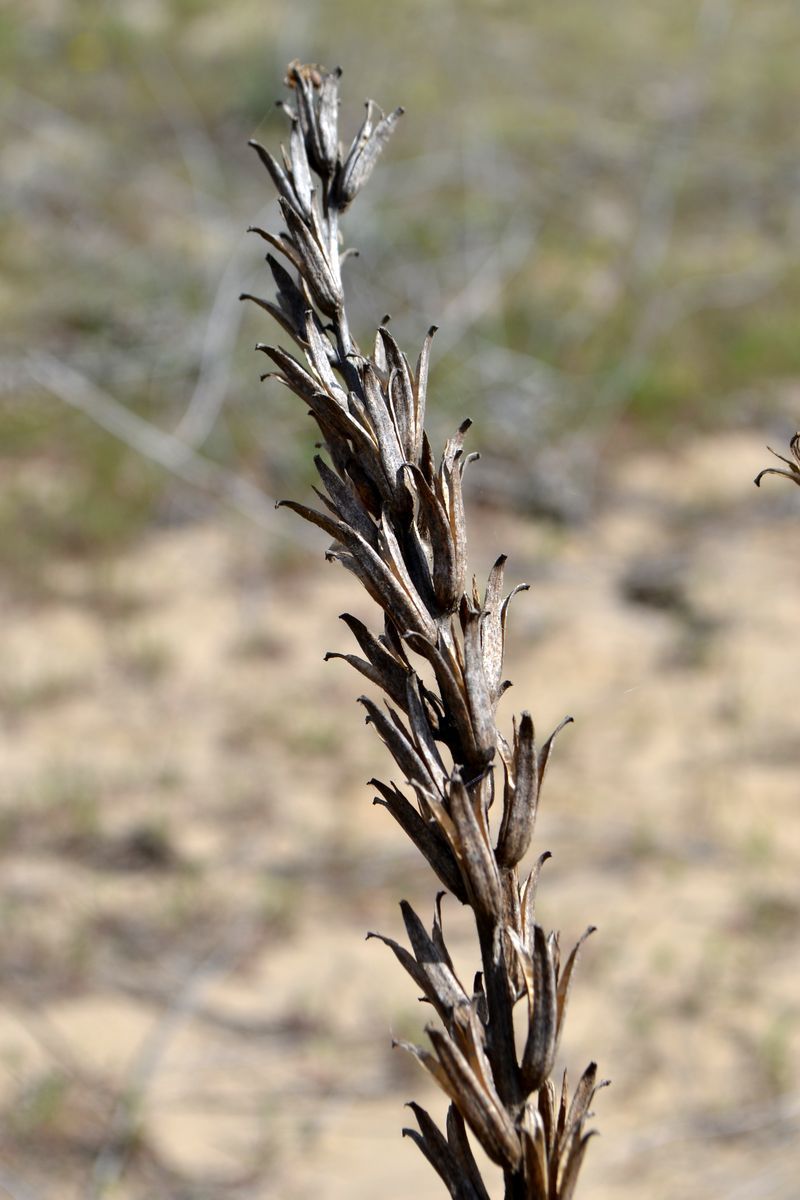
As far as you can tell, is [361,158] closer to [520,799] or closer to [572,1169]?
[520,799]

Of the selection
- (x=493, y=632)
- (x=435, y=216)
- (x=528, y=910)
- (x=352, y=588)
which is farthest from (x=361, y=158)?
(x=435, y=216)

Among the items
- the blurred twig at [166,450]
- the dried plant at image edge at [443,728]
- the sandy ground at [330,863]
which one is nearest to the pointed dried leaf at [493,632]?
the dried plant at image edge at [443,728]

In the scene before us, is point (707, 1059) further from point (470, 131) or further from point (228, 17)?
point (228, 17)

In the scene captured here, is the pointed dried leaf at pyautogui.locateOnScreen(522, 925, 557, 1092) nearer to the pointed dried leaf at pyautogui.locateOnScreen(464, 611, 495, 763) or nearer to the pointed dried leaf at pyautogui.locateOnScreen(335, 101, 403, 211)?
the pointed dried leaf at pyautogui.locateOnScreen(464, 611, 495, 763)

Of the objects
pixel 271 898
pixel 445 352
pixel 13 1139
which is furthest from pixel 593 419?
pixel 13 1139

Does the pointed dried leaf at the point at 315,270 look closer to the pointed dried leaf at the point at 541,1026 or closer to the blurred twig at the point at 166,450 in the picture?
the pointed dried leaf at the point at 541,1026

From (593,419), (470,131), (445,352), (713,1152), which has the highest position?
(470,131)
